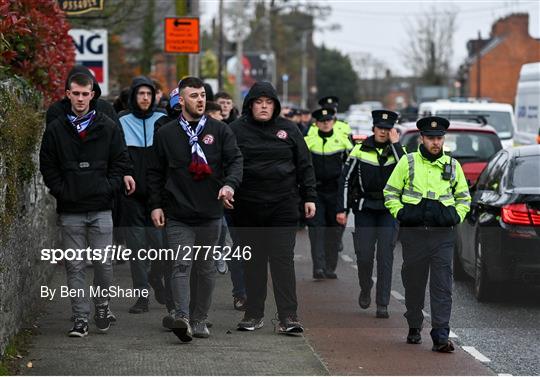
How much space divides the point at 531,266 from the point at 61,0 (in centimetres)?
935

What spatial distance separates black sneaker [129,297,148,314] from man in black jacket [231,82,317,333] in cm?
118

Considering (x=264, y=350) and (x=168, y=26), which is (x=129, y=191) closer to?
(x=264, y=350)

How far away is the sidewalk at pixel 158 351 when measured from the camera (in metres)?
8.26

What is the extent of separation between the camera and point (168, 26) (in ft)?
66.9

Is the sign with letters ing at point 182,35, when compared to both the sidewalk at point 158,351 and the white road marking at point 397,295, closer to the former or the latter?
the white road marking at point 397,295

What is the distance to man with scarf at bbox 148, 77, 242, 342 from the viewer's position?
9.30m

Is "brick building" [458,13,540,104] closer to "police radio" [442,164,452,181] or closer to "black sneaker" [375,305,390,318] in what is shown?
"black sneaker" [375,305,390,318]

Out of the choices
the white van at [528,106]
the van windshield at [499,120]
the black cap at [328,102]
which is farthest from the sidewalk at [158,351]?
the white van at [528,106]

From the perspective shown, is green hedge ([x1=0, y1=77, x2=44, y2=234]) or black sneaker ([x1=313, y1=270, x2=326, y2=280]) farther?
black sneaker ([x1=313, y1=270, x2=326, y2=280])

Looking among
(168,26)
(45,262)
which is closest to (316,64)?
(168,26)

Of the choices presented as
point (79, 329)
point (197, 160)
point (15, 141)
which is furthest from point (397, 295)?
point (15, 141)

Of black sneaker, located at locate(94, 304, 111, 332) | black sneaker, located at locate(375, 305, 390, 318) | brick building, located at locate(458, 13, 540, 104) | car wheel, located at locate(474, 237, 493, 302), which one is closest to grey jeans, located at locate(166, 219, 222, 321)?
black sneaker, located at locate(94, 304, 111, 332)

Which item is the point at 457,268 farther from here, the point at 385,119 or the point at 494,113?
the point at 494,113

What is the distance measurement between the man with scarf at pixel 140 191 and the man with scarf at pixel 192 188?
1288mm
